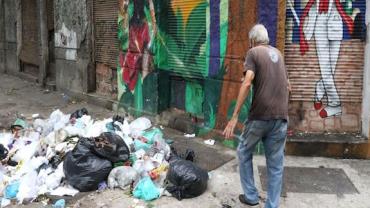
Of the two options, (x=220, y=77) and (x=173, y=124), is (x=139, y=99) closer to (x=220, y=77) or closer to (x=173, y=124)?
(x=173, y=124)

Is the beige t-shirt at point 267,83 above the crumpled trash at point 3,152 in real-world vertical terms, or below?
above

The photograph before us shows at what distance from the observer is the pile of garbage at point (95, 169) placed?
4938 mm

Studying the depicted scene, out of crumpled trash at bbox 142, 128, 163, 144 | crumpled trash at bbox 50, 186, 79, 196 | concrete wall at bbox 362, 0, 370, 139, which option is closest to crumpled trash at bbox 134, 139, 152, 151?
crumpled trash at bbox 142, 128, 163, 144

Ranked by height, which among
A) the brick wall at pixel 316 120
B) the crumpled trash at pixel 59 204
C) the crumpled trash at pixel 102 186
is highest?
the brick wall at pixel 316 120

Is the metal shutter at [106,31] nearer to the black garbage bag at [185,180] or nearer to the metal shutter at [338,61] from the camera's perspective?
the metal shutter at [338,61]

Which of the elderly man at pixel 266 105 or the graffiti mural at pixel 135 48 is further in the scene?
the graffiti mural at pixel 135 48

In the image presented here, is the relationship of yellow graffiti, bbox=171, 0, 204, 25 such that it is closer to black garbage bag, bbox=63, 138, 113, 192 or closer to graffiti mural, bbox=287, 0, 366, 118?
graffiti mural, bbox=287, 0, 366, 118

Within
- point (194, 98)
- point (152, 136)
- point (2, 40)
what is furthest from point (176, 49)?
point (2, 40)

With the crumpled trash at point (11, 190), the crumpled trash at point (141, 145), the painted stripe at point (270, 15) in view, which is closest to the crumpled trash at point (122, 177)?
the crumpled trash at point (141, 145)

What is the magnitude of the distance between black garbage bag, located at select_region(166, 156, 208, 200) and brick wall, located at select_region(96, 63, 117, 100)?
190 inches

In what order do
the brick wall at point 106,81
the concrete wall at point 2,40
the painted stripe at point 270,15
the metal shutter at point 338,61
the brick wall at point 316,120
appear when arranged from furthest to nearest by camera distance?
the concrete wall at point 2,40, the brick wall at point 106,81, the brick wall at point 316,120, the metal shutter at point 338,61, the painted stripe at point 270,15

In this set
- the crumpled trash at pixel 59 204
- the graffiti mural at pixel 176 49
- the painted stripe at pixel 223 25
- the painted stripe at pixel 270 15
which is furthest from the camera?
the graffiti mural at pixel 176 49

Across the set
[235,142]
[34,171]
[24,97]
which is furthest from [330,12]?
[24,97]

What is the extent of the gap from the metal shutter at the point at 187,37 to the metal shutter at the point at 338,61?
1.37 meters
